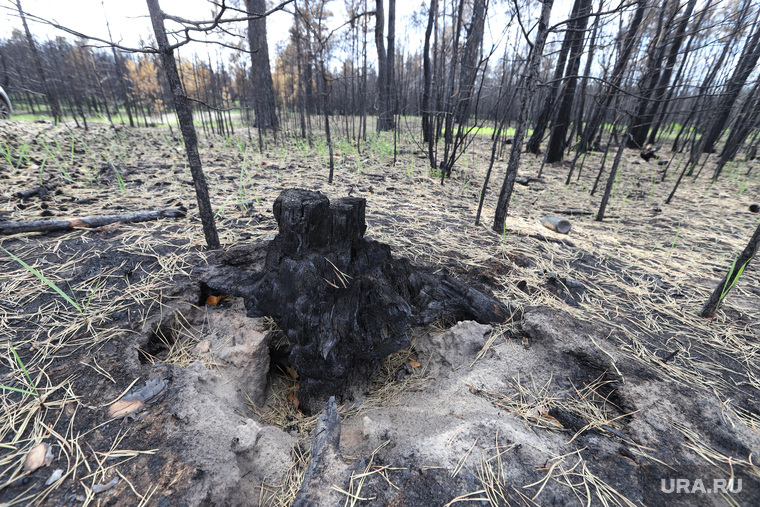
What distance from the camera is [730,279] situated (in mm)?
1951

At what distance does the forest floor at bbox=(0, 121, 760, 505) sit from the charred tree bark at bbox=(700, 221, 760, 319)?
0.09 meters

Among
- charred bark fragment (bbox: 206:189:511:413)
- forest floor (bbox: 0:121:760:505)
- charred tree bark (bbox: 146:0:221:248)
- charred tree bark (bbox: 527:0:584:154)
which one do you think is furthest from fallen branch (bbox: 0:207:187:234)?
charred tree bark (bbox: 527:0:584:154)

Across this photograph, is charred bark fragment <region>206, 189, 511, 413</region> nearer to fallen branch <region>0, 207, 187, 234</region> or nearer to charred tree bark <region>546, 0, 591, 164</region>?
fallen branch <region>0, 207, 187, 234</region>

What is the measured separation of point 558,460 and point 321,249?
65.4 inches

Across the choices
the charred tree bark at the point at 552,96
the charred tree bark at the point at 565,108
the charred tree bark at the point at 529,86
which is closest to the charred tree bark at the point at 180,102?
the charred tree bark at the point at 529,86

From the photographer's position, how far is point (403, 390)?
77.7 inches

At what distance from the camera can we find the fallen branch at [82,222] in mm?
2365

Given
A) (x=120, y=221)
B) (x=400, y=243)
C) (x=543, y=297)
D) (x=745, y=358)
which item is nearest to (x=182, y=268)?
(x=120, y=221)

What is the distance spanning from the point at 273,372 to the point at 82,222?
220 cm

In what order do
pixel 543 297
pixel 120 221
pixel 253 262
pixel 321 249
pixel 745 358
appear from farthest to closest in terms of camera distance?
pixel 120 221, pixel 253 262, pixel 543 297, pixel 321 249, pixel 745 358

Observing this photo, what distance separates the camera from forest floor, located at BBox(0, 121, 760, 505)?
115 centimetres

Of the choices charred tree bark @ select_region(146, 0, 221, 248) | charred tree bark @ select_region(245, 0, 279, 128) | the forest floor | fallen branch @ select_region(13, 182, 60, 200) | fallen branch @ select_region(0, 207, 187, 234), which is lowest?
the forest floor

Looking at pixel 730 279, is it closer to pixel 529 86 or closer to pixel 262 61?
pixel 529 86

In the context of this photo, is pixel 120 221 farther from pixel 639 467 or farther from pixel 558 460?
pixel 639 467
